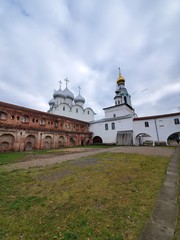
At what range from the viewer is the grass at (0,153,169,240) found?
221 cm

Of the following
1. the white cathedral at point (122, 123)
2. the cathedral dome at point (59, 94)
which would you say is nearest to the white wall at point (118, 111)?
the white cathedral at point (122, 123)

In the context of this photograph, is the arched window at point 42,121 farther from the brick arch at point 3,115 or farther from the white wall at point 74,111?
the white wall at point 74,111

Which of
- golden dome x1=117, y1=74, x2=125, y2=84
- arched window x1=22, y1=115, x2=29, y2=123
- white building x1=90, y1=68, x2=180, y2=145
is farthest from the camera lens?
golden dome x1=117, y1=74, x2=125, y2=84

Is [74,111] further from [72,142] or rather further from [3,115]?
[3,115]

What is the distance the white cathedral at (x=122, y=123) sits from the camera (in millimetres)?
21312

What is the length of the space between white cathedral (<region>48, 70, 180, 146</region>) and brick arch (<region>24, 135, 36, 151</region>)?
14.5m

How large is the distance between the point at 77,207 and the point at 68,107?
3259cm

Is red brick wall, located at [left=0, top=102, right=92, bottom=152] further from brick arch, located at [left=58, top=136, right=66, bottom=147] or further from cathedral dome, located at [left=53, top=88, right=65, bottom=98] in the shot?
cathedral dome, located at [left=53, top=88, right=65, bottom=98]

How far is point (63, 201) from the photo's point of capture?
3.28m

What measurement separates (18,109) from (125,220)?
69.0 feet

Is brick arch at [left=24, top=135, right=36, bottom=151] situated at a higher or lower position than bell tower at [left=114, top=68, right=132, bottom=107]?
lower

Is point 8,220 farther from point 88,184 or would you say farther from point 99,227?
point 88,184

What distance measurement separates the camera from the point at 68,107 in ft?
113

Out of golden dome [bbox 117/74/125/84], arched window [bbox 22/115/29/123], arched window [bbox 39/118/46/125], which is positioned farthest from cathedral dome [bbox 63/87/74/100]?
arched window [bbox 22/115/29/123]
